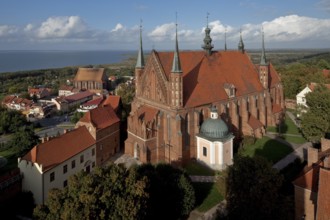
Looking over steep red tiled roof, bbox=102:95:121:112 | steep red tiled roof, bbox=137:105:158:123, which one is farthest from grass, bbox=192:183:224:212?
steep red tiled roof, bbox=102:95:121:112

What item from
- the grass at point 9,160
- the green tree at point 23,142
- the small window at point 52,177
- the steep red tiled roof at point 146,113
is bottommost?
the grass at point 9,160

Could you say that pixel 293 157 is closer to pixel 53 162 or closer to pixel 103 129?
pixel 103 129

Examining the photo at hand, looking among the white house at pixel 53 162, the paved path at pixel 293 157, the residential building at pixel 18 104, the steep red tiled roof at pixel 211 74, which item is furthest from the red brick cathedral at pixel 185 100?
the residential building at pixel 18 104

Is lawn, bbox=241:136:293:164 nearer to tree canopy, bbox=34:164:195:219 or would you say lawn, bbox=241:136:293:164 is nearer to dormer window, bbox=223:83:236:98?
dormer window, bbox=223:83:236:98

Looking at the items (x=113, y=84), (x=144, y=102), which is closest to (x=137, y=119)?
(x=144, y=102)

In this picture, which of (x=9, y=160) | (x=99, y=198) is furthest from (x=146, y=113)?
(x=99, y=198)

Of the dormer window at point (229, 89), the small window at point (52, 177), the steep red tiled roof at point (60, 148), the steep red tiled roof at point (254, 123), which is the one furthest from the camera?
the steep red tiled roof at point (254, 123)

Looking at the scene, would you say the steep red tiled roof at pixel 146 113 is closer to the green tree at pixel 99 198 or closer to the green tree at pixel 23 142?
the green tree at pixel 23 142
